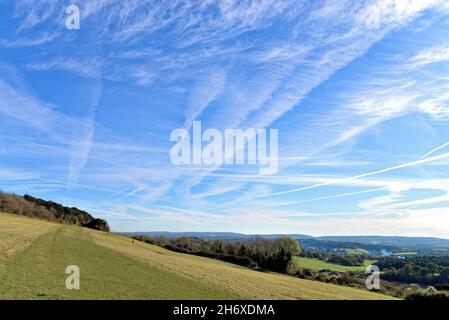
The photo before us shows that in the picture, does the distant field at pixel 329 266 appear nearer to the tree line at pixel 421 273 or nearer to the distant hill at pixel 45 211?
the tree line at pixel 421 273

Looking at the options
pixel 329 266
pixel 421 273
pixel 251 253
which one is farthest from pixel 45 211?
pixel 421 273

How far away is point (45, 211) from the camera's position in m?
162

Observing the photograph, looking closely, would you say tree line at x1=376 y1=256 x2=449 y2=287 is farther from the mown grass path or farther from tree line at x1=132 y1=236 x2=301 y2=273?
the mown grass path

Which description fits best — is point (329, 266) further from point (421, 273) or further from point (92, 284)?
point (92, 284)

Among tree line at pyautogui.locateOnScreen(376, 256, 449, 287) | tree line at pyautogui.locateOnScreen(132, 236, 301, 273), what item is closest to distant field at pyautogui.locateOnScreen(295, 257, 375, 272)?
tree line at pyautogui.locateOnScreen(132, 236, 301, 273)

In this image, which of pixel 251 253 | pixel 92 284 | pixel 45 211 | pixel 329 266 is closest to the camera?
pixel 92 284

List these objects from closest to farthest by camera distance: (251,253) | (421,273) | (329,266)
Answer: (421,273) → (251,253) → (329,266)

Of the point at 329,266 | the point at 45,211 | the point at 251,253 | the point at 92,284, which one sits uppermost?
the point at 45,211

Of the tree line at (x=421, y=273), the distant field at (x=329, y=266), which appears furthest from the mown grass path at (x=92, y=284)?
the distant field at (x=329, y=266)

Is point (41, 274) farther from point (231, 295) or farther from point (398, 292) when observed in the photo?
point (398, 292)

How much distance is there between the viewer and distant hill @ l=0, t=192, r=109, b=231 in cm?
14575
